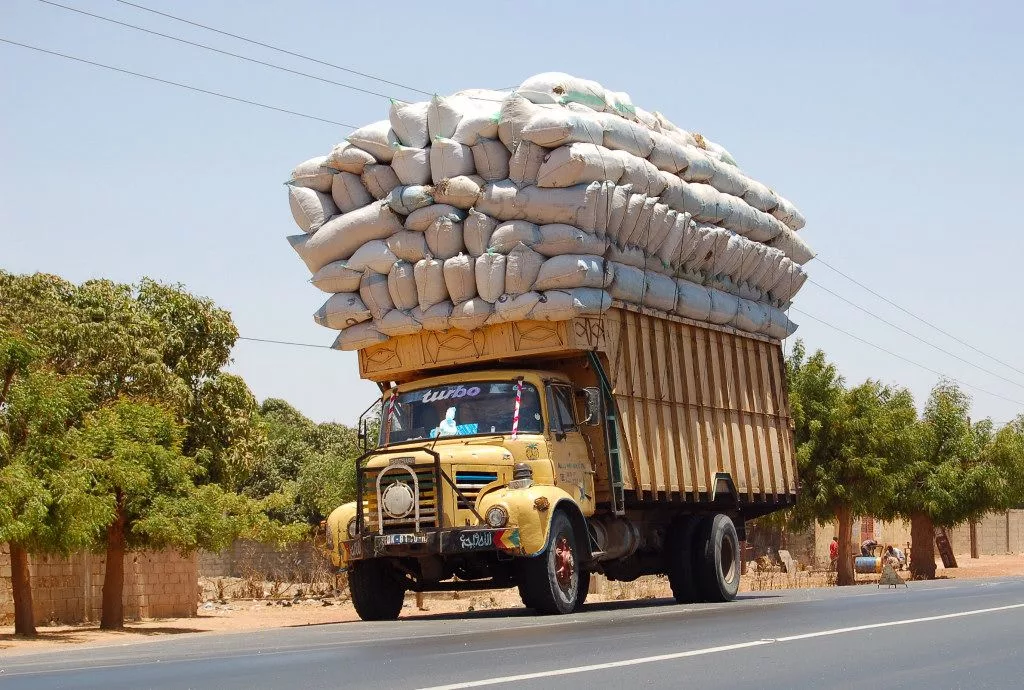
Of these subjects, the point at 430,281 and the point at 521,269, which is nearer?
the point at 521,269

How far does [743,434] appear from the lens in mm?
21875

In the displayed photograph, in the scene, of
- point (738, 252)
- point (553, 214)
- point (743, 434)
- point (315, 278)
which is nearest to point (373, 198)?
point (315, 278)

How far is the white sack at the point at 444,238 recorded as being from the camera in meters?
17.4

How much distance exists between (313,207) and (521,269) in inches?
123

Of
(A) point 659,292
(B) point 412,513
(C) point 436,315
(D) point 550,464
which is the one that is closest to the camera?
(B) point 412,513

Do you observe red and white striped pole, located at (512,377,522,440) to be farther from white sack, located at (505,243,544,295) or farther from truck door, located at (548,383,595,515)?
white sack, located at (505,243,544,295)

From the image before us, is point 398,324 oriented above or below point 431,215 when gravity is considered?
below

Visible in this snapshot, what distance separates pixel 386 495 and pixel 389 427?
4.94 ft

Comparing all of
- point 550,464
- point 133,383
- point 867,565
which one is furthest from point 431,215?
point 867,565

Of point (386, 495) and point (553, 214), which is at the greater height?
point (553, 214)

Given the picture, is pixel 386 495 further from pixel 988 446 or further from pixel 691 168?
pixel 988 446

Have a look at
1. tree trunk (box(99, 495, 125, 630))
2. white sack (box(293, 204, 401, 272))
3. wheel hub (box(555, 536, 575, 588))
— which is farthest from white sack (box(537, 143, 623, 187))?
tree trunk (box(99, 495, 125, 630))

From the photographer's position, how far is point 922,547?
126ft

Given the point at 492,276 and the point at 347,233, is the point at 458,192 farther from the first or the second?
the point at 347,233
